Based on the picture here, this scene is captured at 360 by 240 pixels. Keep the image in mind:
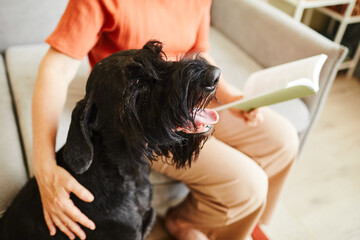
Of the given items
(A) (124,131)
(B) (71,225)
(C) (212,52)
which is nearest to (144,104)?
(A) (124,131)

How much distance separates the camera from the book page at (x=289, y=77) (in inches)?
38.3

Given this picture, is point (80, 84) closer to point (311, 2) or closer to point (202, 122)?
point (202, 122)

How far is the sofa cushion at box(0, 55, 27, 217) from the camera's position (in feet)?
3.89

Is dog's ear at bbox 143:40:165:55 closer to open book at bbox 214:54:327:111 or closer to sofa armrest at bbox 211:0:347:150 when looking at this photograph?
open book at bbox 214:54:327:111

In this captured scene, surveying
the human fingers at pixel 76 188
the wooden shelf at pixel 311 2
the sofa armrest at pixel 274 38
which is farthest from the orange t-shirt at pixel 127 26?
the wooden shelf at pixel 311 2

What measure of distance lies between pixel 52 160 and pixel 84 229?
0.27 meters

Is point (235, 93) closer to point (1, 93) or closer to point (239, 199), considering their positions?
point (239, 199)

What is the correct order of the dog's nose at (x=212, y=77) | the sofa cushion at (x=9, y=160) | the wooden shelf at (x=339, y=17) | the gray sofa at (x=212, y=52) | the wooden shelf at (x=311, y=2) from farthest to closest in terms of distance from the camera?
the wooden shelf at (x=339, y=17) < the wooden shelf at (x=311, y=2) < the gray sofa at (x=212, y=52) < the sofa cushion at (x=9, y=160) < the dog's nose at (x=212, y=77)

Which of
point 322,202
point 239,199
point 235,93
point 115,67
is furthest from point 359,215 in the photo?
point 115,67

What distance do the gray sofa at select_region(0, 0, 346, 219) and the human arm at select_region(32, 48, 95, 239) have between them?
314mm

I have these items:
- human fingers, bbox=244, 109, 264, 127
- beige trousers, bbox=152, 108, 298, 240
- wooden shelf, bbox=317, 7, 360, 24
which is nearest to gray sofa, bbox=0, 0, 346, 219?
beige trousers, bbox=152, 108, 298, 240

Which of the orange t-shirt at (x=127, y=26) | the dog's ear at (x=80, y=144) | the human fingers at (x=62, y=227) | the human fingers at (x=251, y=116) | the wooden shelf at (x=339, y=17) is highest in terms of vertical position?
the orange t-shirt at (x=127, y=26)

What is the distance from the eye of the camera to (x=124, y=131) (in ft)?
2.96

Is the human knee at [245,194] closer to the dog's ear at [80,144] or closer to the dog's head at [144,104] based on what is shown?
the dog's head at [144,104]
